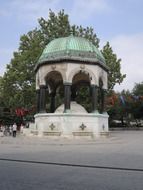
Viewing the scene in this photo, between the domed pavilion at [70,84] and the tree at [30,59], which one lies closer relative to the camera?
the domed pavilion at [70,84]

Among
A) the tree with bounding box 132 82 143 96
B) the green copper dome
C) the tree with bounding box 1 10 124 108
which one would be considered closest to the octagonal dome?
the green copper dome

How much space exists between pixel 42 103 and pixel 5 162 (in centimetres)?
1483

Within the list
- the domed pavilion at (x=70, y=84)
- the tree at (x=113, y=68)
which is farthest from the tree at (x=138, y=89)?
the domed pavilion at (x=70, y=84)

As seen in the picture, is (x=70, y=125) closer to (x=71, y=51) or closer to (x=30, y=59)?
(x=71, y=51)

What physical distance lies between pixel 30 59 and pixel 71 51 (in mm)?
15038

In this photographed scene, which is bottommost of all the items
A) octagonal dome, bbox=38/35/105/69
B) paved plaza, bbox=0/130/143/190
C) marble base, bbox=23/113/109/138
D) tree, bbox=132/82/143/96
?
paved plaza, bbox=0/130/143/190

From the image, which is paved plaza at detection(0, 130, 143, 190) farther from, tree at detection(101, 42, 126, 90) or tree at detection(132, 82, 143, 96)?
tree at detection(132, 82, 143, 96)

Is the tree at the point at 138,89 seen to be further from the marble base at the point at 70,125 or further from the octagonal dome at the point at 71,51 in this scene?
the marble base at the point at 70,125

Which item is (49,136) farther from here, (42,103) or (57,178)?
(57,178)

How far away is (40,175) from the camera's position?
9.73 metres

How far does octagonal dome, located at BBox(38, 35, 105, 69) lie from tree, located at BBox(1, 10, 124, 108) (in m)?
12.2

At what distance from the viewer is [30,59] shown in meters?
41.2

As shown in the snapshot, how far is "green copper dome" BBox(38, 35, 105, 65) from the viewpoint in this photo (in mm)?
26703

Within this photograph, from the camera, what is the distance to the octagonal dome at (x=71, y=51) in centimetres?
2670
